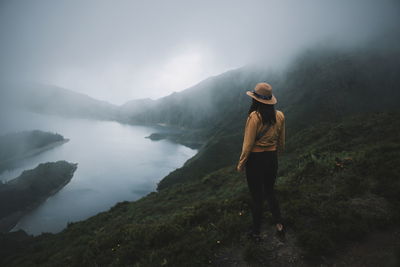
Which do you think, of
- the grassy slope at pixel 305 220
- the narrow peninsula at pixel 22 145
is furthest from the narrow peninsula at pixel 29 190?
the grassy slope at pixel 305 220

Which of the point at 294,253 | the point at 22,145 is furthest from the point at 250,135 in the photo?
the point at 22,145

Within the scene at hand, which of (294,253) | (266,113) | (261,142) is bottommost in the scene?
(294,253)

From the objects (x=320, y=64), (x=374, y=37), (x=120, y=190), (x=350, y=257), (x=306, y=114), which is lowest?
(x=120, y=190)

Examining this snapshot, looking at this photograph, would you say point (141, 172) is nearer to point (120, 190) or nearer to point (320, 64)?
point (120, 190)

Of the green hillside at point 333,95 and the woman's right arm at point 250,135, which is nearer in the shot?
the woman's right arm at point 250,135

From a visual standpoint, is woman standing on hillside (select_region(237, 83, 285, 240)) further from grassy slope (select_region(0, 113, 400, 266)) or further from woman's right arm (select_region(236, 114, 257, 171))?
grassy slope (select_region(0, 113, 400, 266))

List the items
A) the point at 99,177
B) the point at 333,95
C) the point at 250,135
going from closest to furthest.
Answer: the point at 250,135
the point at 333,95
the point at 99,177

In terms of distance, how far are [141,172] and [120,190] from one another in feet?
67.5

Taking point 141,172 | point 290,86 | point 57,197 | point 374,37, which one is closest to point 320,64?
point 290,86

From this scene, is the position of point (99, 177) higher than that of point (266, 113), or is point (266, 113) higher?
point (266, 113)

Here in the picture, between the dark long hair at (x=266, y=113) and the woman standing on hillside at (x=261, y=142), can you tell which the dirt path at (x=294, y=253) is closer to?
the woman standing on hillside at (x=261, y=142)

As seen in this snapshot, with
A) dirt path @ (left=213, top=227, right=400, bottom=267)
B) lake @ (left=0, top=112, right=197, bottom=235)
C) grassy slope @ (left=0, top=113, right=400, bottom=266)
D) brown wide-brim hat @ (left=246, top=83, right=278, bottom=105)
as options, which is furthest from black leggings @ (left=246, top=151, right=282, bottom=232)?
lake @ (left=0, top=112, right=197, bottom=235)

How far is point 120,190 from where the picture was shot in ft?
269

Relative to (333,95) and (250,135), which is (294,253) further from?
(333,95)
